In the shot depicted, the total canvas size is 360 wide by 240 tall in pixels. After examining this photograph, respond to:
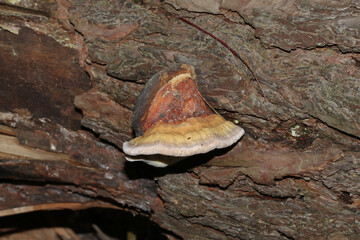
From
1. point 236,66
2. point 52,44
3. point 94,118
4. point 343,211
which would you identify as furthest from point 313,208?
point 52,44

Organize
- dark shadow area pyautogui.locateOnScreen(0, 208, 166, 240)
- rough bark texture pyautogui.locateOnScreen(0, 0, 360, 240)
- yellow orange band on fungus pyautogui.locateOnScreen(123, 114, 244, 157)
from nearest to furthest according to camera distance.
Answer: yellow orange band on fungus pyautogui.locateOnScreen(123, 114, 244, 157), rough bark texture pyautogui.locateOnScreen(0, 0, 360, 240), dark shadow area pyautogui.locateOnScreen(0, 208, 166, 240)

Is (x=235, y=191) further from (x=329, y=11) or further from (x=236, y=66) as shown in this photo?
(x=329, y=11)

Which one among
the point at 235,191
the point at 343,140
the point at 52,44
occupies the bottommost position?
the point at 235,191

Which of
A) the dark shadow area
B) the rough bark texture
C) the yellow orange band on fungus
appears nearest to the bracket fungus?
the yellow orange band on fungus

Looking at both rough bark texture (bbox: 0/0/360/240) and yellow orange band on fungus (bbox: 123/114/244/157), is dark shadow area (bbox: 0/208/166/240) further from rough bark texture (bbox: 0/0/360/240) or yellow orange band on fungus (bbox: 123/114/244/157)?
yellow orange band on fungus (bbox: 123/114/244/157)

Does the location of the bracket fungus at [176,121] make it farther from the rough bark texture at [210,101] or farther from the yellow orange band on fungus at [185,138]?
the rough bark texture at [210,101]

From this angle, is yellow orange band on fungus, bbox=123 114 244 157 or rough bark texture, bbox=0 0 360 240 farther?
rough bark texture, bbox=0 0 360 240
